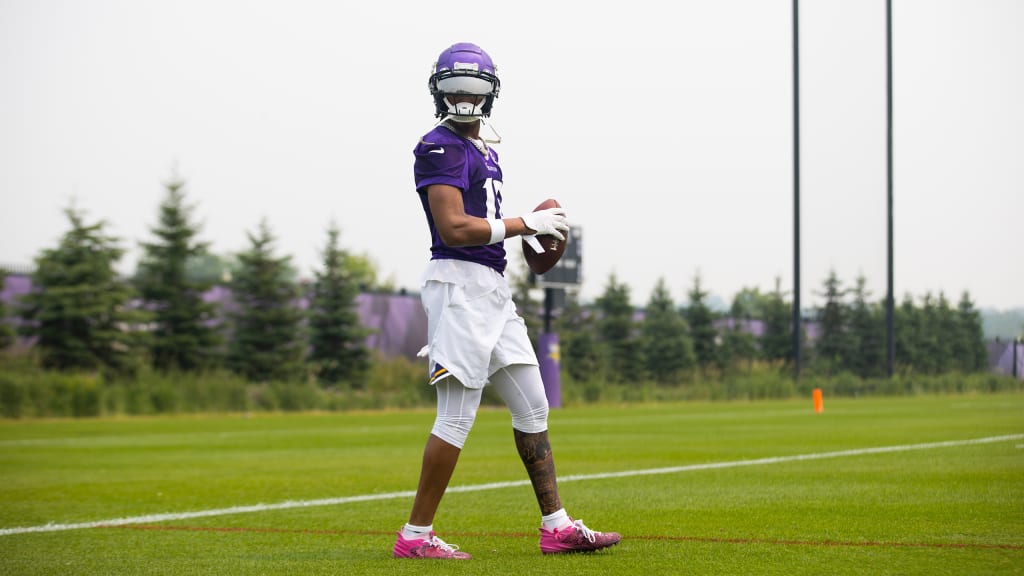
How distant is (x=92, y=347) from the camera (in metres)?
33.4

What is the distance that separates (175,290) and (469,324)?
33.7 metres

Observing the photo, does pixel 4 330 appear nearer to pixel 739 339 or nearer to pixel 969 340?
pixel 739 339

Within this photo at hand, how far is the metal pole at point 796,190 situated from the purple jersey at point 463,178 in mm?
33489

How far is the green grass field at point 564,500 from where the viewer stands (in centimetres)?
493

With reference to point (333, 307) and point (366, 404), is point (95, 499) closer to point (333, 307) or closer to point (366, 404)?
point (366, 404)

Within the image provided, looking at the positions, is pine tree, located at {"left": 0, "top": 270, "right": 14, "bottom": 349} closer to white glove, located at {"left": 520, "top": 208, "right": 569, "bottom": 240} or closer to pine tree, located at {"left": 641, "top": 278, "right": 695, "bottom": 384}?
pine tree, located at {"left": 641, "top": 278, "right": 695, "bottom": 384}

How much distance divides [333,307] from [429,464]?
35540 millimetres

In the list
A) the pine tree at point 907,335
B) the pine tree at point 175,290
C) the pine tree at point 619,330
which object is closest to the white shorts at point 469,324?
the pine tree at point 175,290

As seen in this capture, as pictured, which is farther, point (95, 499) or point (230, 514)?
point (95, 499)

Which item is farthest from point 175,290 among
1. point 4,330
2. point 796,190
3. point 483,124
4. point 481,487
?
point 483,124

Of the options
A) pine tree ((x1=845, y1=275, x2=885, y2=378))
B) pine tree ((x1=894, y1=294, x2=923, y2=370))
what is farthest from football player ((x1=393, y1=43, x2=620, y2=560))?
pine tree ((x1=894, y1=294, x2=923, y2=370))

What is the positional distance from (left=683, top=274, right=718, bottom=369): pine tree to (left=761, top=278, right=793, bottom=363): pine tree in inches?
Result: 84.9

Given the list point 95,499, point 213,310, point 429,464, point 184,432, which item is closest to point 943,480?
point 429,464

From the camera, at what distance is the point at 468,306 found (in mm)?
5164
